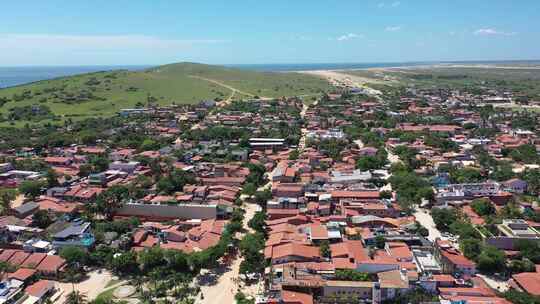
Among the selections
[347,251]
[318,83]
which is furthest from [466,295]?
[318,83]

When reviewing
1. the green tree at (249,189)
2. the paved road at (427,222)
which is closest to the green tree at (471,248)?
the paved road at (427,222)

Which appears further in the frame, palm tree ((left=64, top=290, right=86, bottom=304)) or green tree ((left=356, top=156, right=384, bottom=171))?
green tree ((left=356, top=156, right=384, bottom=171))

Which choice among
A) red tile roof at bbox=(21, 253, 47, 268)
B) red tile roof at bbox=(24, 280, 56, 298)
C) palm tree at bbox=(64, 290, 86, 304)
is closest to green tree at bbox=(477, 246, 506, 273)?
palm tree at bbox=(64, 290, 86, 304)

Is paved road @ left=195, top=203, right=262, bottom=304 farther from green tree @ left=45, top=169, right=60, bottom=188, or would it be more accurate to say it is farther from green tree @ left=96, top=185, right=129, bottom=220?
green tree @ left=45, top=169, right=60, bottom=188

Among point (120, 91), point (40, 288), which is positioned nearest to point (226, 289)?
point (40, 288)

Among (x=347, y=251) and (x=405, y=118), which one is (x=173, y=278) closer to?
(x=347, y=251)

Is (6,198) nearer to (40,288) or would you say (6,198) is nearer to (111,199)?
(111,199)
